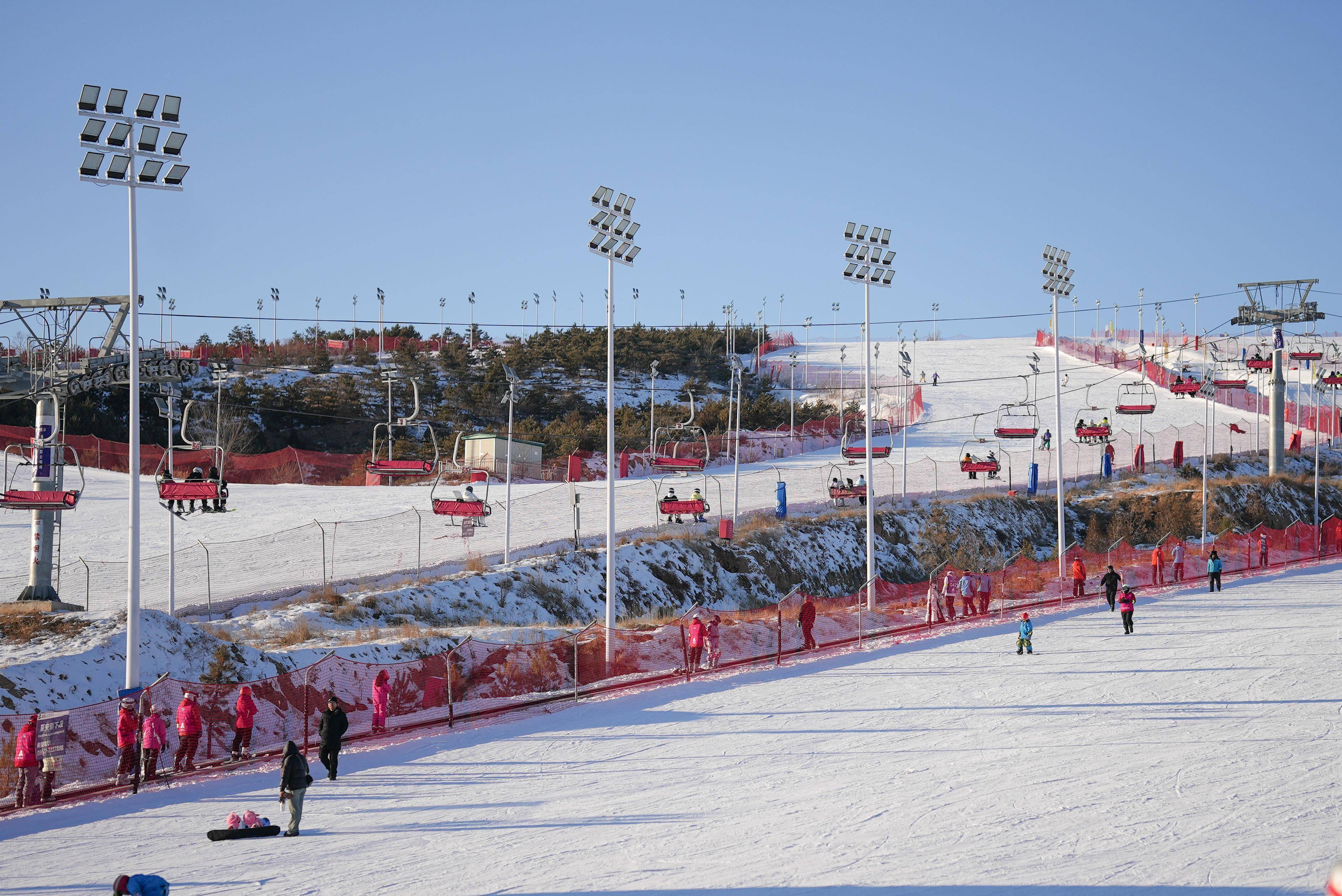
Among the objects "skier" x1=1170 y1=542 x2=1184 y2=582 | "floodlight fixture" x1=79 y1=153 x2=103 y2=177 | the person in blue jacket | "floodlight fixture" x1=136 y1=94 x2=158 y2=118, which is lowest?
the person in blue jacket

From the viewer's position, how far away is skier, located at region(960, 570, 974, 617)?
30453mm

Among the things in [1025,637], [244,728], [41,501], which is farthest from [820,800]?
[41,501]

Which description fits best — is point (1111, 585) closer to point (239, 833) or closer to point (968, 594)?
point (968, 594)

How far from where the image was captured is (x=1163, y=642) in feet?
85.1

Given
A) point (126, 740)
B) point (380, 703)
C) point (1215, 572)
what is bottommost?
point (380, 703)

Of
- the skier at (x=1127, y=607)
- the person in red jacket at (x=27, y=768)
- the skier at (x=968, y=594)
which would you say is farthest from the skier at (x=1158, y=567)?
the person in red jacket at (x=27, y=768)

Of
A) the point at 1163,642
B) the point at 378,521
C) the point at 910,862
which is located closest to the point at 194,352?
the point at 378,521

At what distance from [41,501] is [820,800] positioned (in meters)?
17.8

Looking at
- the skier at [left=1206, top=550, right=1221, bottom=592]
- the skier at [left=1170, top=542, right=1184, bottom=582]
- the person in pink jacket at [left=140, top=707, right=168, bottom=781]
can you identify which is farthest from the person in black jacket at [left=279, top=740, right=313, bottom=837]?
the skier at [left=1170, top=542, right=1184, bottom=582]

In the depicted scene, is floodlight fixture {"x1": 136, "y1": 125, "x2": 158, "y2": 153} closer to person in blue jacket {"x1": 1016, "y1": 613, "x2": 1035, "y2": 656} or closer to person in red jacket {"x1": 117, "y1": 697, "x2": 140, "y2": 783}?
person in red jacket {"x1": 117, "y1": 697, "x2": 140, "y2": 783}

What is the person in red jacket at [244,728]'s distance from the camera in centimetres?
1772

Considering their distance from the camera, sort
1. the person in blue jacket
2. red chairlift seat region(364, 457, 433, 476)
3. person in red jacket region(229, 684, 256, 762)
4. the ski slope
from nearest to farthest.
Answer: the ski slope < person in red jacket region(229, 684, 256, 762) < the person in blue jacket < red chairlift seat region(364, 457, 433, 476)

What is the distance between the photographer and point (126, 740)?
16391 mm

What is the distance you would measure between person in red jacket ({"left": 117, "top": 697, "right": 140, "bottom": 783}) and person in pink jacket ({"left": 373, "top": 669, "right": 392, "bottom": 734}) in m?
4.03
